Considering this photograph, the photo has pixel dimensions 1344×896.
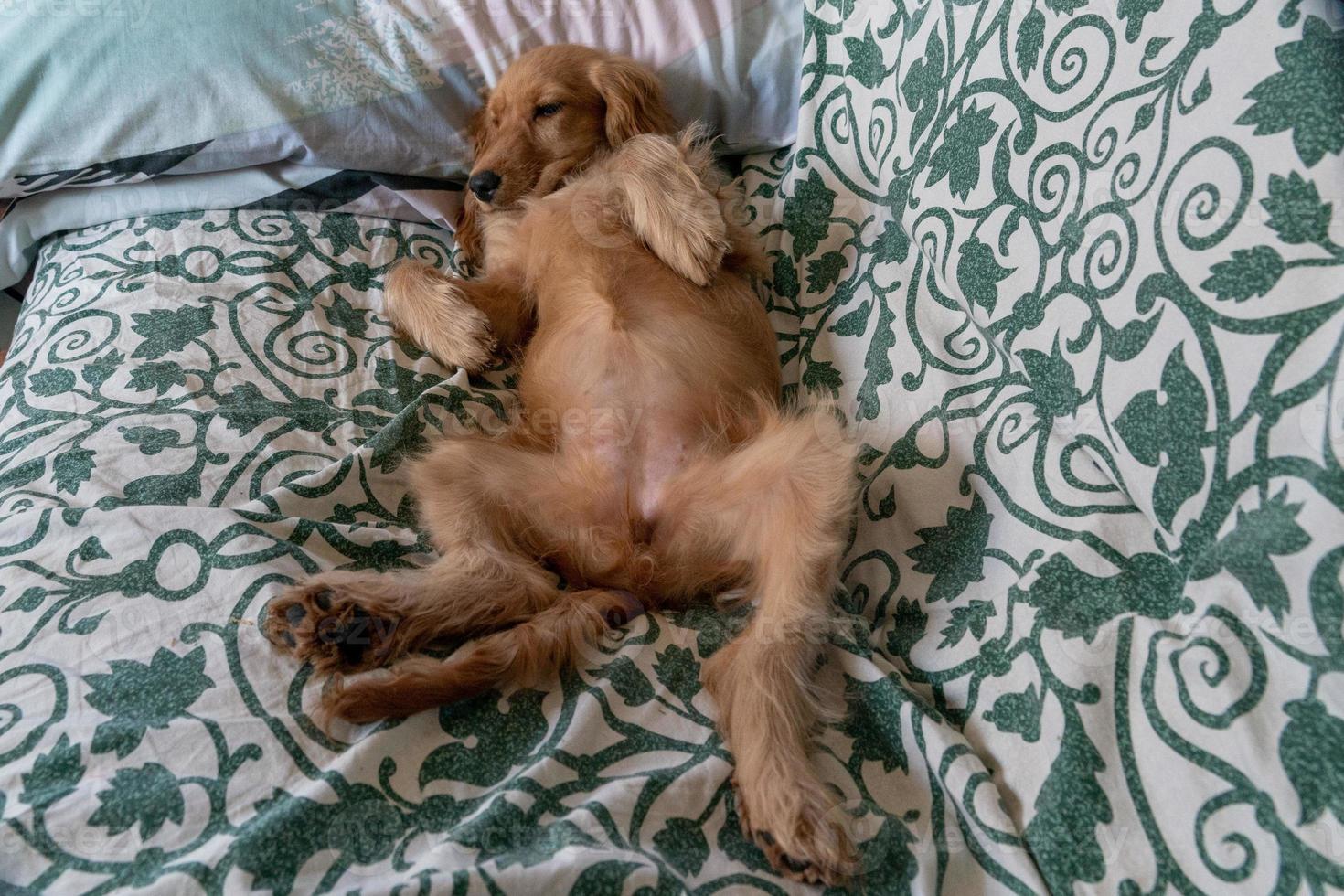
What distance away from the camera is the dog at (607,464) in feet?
4.25

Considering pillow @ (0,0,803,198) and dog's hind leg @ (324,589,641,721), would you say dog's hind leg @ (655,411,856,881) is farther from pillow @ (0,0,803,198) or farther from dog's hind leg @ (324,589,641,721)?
pillow @ (0,0,803,198)

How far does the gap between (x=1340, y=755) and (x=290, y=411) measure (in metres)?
1.71

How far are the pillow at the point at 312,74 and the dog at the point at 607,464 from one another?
147mm

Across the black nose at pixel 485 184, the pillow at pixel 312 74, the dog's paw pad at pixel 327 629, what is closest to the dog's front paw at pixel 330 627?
the dog's paw pad at pixel 327 629

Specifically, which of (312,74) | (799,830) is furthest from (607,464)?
(312,74)

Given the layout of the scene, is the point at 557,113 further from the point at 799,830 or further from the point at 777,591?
the point at 799,830

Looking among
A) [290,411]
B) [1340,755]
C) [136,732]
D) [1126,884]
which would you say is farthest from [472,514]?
[1340,755]

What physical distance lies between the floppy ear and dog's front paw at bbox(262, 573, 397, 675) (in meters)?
1.36

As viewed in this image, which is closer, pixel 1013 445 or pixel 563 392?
pixel 1013 445

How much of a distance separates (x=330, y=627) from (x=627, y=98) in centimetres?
149

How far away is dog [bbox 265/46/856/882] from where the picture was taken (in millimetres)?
1296

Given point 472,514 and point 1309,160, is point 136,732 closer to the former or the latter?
point 472,514

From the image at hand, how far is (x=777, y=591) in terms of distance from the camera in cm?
143

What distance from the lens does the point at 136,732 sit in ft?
3.72
